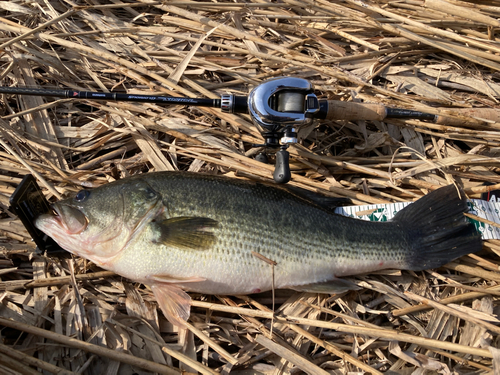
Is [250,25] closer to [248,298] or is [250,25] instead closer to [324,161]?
[324,161]

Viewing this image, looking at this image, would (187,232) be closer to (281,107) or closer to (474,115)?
(281,107)

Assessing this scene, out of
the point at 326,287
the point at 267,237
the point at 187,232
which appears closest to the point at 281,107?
the point at 267,237

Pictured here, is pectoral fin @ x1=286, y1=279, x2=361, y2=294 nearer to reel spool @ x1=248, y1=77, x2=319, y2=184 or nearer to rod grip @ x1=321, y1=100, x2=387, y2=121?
reel spool @ x1=248, y1=77, x2=319, y2=184

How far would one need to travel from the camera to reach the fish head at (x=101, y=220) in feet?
8.26

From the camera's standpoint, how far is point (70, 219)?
2.51m

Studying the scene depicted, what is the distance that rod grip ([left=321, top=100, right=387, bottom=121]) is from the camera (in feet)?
9.71

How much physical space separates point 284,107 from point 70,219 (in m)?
1.82

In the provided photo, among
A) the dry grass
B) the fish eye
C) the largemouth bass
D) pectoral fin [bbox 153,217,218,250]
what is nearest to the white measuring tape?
the dry grass

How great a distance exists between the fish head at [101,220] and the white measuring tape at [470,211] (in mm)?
1794

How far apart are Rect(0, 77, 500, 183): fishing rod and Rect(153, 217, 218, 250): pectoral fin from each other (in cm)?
67

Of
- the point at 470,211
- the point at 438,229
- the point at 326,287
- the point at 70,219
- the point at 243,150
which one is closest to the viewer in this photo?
the point at 70,219

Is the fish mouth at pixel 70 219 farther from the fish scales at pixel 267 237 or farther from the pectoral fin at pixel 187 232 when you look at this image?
the pectoral fin at pixel 187 232

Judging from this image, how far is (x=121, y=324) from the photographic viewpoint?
2.74m

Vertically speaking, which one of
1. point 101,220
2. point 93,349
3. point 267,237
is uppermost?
point 101,220
